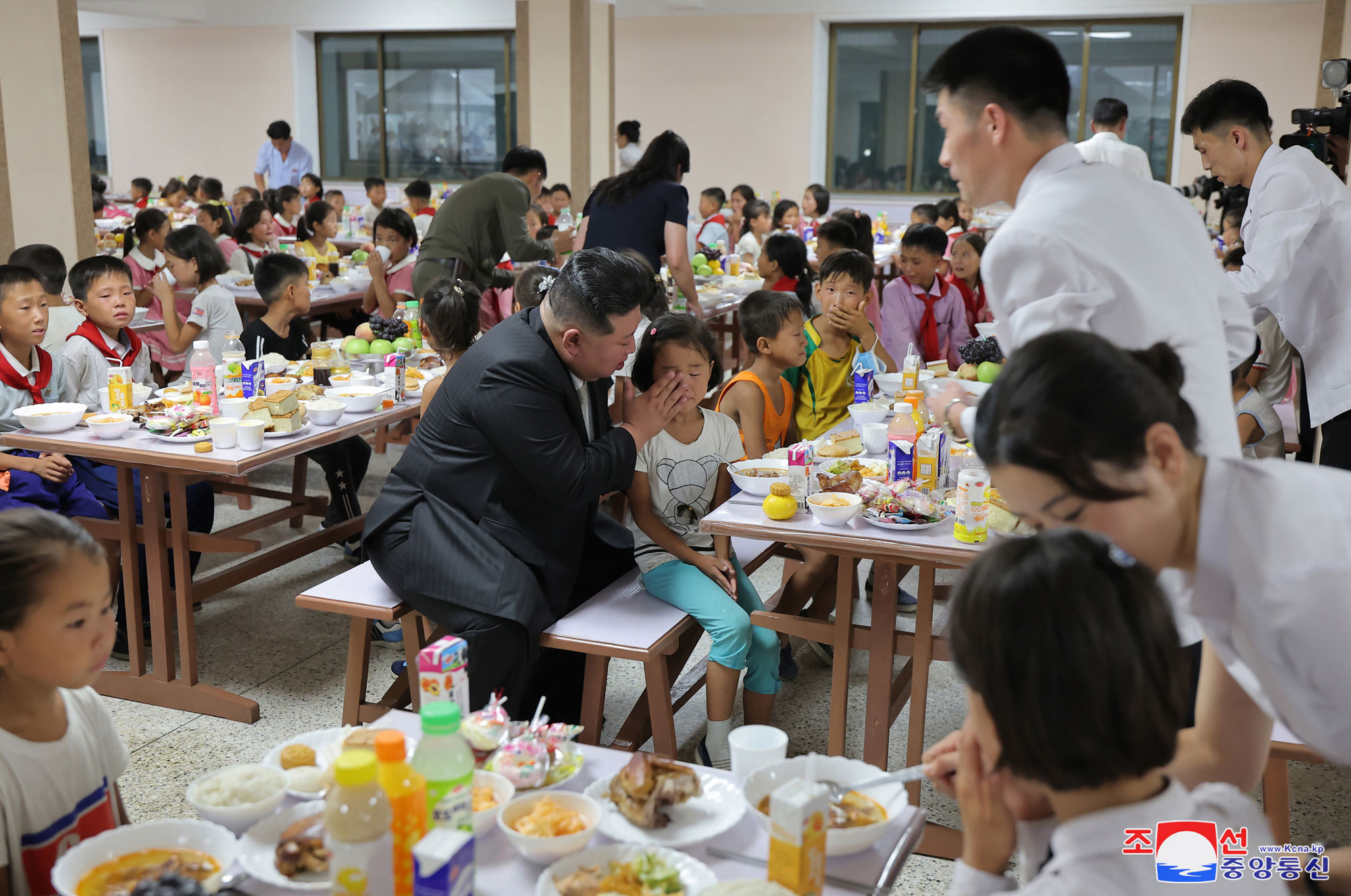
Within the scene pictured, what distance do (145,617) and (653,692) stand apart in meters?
1.86

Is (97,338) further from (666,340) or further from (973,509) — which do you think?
(973,509)

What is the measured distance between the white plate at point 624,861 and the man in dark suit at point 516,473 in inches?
41.4

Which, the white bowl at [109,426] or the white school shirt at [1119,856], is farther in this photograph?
the white bowl at [109,426]

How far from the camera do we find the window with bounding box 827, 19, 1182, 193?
1092 centimetres

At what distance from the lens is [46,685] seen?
1409mm

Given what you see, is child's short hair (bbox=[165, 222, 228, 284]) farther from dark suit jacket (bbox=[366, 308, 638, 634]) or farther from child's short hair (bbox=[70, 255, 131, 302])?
dark suit jacket (bbox=[366, 308, 638, 634])

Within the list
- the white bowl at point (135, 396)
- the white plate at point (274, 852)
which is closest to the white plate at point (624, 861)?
the white plate at point (274, 852)

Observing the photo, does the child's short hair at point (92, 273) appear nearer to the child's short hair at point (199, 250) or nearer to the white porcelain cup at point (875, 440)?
the child's short hair at point (199, 250)

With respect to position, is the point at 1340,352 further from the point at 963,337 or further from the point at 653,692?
the point at 653,692

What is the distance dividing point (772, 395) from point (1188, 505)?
224 cm

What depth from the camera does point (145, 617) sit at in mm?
3455

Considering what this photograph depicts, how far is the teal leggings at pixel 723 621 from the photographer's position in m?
2.47

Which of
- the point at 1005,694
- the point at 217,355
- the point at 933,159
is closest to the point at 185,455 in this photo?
the point at 217,355

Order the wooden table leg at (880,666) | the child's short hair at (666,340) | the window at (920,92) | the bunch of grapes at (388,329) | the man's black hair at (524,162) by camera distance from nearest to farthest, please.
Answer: the wooden table leg at (880,666) → the child's short hair at (666,340) → the bunch of grapes at (388,329) → the man's black hair at (524,162) → the window at (920,92)
